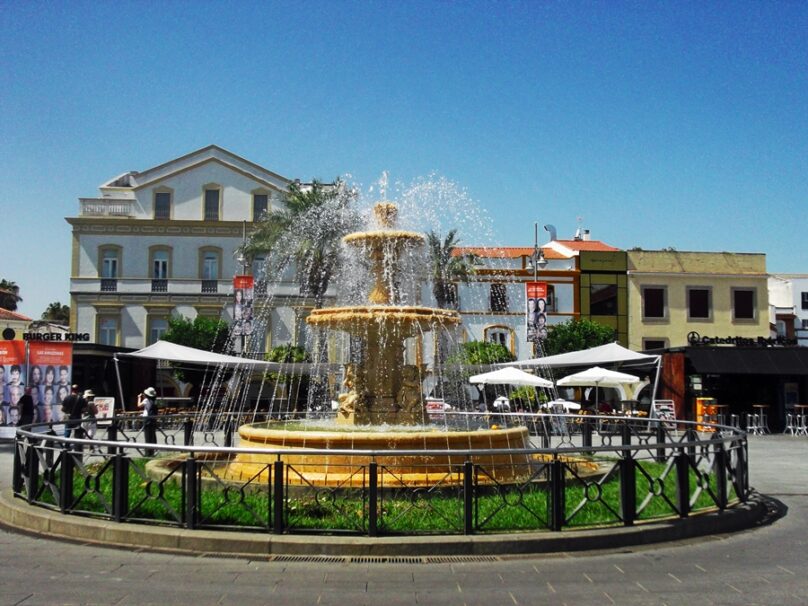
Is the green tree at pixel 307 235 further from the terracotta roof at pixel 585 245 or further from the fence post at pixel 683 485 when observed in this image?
the fence post at pixel 683 485

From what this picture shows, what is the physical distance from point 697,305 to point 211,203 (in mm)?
26438

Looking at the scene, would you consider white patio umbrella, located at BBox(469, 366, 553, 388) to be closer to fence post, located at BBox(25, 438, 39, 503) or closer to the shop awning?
the shop awning

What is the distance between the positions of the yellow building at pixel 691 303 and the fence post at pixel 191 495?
120 feet

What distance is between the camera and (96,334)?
43406 millimetres

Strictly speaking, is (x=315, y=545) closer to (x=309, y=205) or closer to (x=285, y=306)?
(x=309, y=205)

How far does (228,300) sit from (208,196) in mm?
5843

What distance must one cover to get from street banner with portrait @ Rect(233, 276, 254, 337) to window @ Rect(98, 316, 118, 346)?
13.8 m

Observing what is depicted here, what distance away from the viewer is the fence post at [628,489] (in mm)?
8648

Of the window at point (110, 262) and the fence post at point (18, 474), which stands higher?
the window at point (110, 262)

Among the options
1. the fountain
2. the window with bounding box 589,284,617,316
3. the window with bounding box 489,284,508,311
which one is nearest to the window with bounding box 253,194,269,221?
the window with bounding box 489,284,508,311

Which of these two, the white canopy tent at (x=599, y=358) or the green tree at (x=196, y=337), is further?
the green tree at (x=196, y=337)

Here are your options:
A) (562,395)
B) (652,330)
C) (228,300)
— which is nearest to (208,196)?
(228,300)

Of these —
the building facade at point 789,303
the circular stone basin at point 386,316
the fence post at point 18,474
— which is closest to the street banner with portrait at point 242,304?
the circular stone basin at point 386,316

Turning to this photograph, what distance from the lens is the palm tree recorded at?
3706 centimetres
